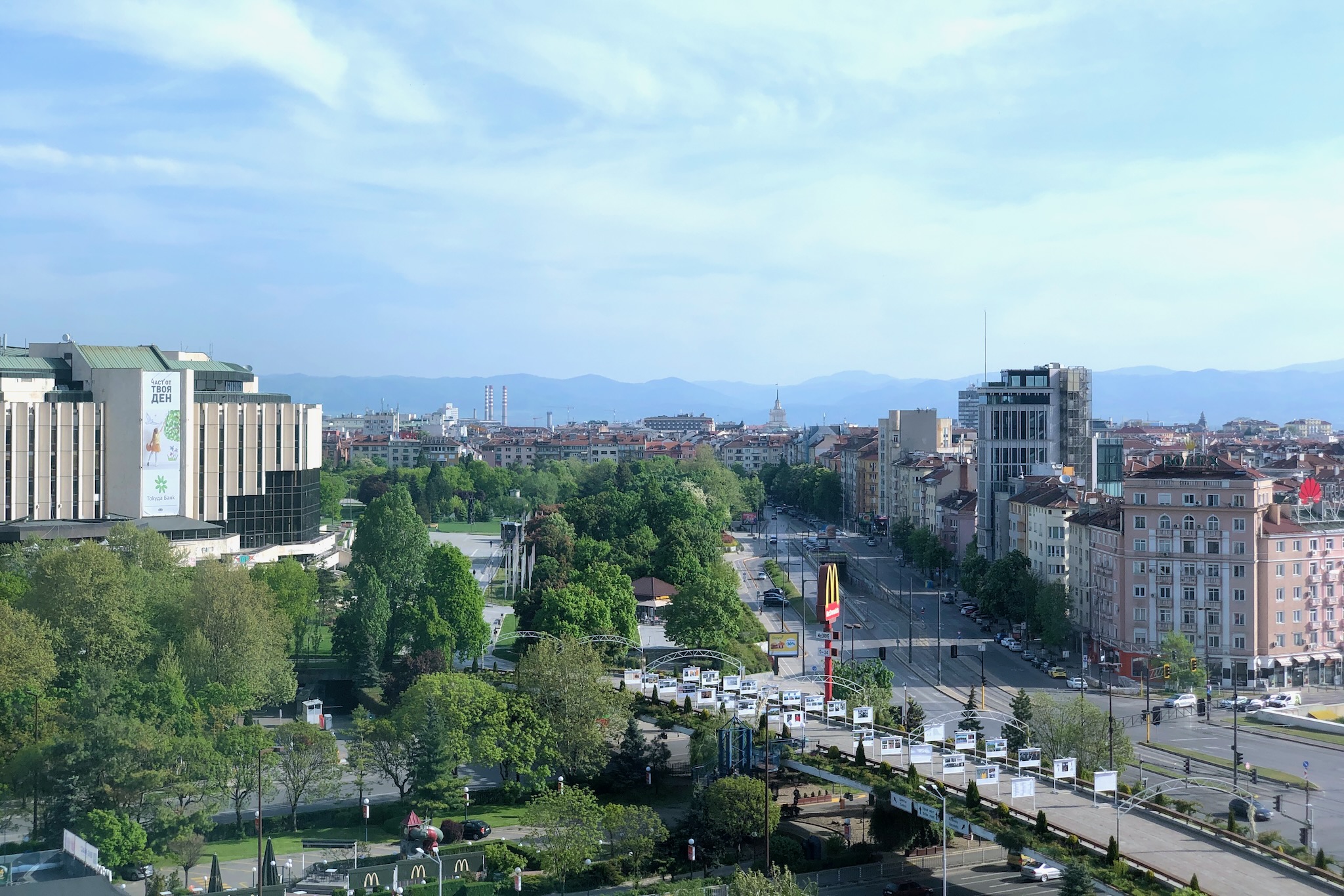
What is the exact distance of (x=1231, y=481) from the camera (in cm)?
6594

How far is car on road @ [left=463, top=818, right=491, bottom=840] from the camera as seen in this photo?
42.2 m

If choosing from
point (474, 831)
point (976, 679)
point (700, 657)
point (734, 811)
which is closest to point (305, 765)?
point (474, 831)

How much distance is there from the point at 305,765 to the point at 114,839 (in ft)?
23.3

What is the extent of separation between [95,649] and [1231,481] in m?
52.7

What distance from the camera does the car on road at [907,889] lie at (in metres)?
36.7

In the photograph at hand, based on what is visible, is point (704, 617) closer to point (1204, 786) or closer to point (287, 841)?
point (1204, 786)

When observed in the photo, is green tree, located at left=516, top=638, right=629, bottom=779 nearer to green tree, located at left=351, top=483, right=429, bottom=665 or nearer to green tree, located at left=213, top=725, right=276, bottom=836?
green tree, located at left=213, top=725, right=276, bottom=836

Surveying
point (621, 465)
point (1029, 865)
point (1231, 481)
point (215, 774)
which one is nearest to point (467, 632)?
point (215, 774)

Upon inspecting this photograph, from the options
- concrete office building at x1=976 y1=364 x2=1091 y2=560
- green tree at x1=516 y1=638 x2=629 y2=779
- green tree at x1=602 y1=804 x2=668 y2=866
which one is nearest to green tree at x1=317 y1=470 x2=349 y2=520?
concrete office building at x1=976 y1=364 x2=1091 y2=560

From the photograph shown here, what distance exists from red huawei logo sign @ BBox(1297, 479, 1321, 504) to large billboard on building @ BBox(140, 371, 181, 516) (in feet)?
212

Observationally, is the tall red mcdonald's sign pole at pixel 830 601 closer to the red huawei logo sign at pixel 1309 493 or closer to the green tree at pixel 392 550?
the green tree at pixel 392 550

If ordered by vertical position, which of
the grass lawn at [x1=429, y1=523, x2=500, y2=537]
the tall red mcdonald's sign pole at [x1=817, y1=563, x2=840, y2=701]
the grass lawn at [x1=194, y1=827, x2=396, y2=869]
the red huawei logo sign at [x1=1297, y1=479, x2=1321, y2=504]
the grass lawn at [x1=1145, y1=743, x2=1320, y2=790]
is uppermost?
the red huawei logo sign at [x1=1297, y1=479, x2=1321, y2=504]

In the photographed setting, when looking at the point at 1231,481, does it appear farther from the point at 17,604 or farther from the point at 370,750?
the point at 17,604

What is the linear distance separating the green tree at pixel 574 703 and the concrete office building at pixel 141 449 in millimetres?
36487
